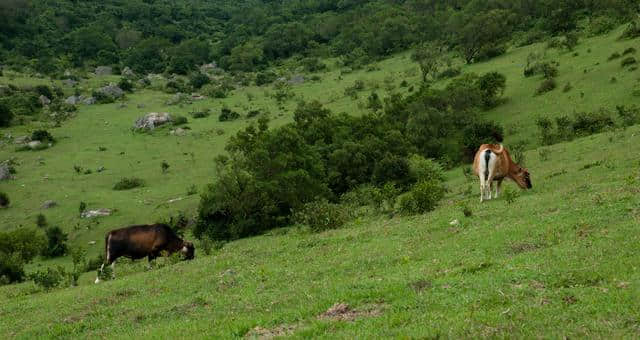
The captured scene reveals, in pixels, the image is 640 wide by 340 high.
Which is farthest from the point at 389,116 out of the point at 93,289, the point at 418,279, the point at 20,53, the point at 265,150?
the point at 20,53

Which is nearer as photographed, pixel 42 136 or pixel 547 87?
pixel 547 87

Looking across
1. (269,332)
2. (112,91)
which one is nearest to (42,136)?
(112,91)

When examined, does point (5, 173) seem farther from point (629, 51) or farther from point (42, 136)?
point (629, 51)

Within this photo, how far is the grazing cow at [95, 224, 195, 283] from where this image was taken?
23.6 m

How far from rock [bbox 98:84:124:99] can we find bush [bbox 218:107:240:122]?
86.7 ft

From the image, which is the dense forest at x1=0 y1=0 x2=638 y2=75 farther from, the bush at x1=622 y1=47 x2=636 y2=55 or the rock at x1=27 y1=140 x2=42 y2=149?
the rock at x1=27 y1=140 x2=42 y2=149

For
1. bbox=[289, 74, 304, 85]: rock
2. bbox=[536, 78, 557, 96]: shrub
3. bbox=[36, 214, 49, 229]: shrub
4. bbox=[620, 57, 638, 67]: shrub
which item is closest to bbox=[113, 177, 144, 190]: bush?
bbox=[36, 214, 49, 229]: shrub

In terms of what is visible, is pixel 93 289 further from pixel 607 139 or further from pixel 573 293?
pixel 607 139

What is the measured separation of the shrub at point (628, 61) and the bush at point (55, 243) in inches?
1955

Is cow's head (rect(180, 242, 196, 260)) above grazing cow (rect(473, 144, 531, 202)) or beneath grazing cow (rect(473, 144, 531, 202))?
beneath

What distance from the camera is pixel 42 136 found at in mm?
68938

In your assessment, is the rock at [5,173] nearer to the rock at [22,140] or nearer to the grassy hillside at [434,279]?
the rock at [22,140]

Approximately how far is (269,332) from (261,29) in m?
157

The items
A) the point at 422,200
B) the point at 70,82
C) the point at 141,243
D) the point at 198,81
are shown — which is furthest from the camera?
the point at 198,81
